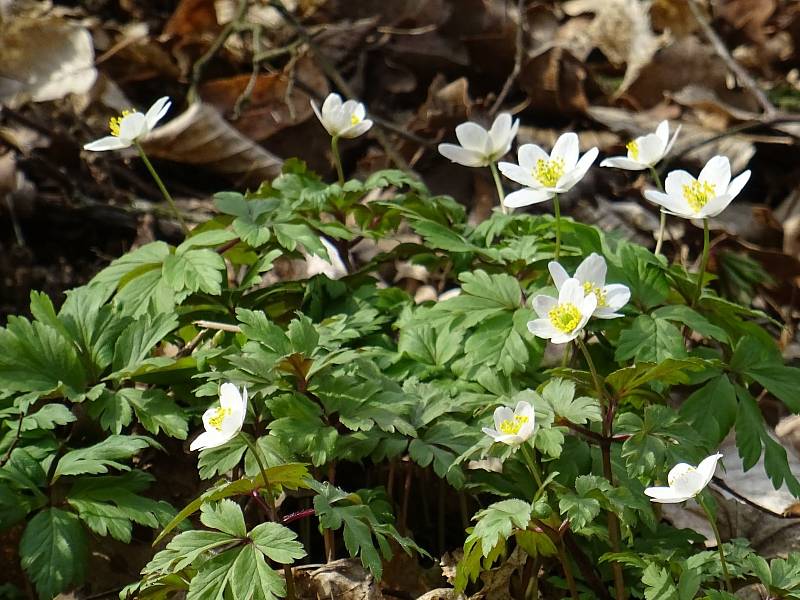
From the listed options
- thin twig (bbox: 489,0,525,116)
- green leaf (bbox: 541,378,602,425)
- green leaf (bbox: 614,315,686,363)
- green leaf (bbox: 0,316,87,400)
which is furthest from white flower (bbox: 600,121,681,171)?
thin twig (bbox: 489,0,525,116)

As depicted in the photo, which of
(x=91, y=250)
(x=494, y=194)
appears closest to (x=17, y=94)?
(x=91, y=250)

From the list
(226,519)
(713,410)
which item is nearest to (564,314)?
(713,410)

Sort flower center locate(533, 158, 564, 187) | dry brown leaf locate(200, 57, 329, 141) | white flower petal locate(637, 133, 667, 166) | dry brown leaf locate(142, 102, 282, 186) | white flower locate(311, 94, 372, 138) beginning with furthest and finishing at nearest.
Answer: dry brown leaf locate(200, 57, 329, 141) → dry brown leaf locate(142, 102, 282, 186) → white flower locate(311, 94, 372, 138) → white flower petal locate(637, 133, 667, 166) → flower center locate(533, 158, 564, 187)

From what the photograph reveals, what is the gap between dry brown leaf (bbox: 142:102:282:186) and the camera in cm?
425

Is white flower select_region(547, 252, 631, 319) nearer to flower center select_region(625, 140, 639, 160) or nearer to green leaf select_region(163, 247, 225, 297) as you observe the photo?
flower center select_region(625, 140, 639, 160)

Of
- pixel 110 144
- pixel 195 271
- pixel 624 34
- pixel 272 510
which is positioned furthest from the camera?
pixel 624 34

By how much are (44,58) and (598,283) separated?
11.8 feet

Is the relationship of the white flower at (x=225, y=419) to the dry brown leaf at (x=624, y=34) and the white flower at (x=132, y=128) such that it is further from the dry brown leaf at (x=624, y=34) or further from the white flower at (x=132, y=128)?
the dry brown leaf at (x=624, y=34)

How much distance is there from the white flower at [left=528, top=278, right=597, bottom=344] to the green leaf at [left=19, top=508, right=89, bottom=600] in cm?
120

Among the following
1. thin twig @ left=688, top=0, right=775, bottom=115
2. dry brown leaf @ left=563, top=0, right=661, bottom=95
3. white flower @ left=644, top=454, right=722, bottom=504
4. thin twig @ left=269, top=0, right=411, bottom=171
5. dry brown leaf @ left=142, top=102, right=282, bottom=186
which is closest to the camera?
white flower @ left=644, top=454, right=722, bottom=504

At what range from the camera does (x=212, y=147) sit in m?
4.30

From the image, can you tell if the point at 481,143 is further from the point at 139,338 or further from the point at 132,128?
the point at 139,338

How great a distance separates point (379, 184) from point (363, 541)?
122 cm

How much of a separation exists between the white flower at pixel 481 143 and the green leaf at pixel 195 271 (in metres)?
0.75
